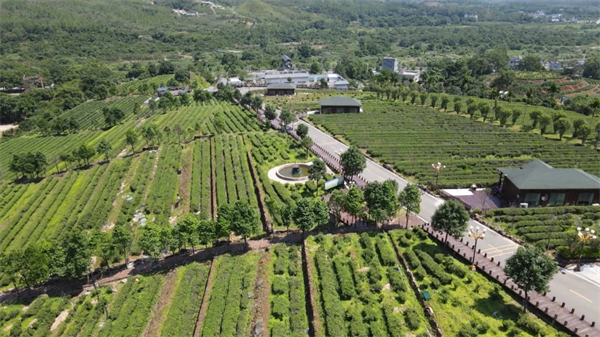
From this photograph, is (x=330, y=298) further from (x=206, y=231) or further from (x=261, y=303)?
(x=206, y=231)

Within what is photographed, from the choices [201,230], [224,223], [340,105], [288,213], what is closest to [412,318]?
[288,213]

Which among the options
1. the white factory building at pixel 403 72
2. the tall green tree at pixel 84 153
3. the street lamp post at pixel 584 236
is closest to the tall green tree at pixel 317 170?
the street lamp post at pixel 584 236

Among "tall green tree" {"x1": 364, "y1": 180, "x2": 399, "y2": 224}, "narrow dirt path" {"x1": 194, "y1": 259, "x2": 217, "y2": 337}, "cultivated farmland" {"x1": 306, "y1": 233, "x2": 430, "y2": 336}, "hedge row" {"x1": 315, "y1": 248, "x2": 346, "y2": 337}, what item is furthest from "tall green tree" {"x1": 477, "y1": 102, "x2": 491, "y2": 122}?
"narrow dirt path" {"x1": 194, "y1": 259, "x2": 217, "y2": 337}

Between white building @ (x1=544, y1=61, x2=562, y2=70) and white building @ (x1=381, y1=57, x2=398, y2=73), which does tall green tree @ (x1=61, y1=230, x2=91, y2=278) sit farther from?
white building @ (x1=544, y1=61, x2=562, y2=70)

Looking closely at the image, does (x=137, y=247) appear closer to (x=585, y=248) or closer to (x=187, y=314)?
(x=187, y=314)

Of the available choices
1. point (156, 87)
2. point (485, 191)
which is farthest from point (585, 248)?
point (156, 87)

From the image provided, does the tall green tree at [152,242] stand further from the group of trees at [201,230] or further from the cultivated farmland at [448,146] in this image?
the cultivated farmland at [448,146]
